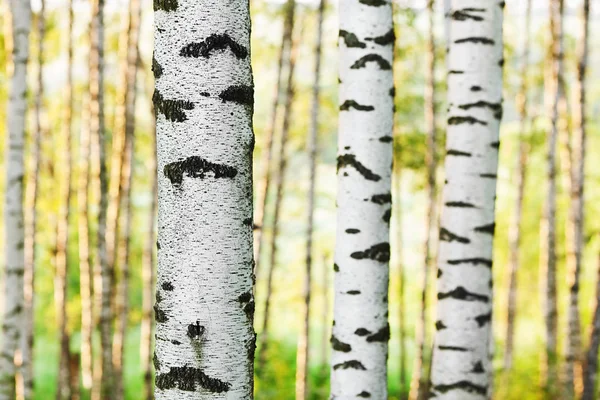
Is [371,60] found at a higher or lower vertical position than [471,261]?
higher

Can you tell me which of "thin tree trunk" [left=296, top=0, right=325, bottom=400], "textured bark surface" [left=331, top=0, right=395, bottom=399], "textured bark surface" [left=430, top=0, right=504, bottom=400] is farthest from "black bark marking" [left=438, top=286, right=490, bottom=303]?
"thin tree trunk" [left=296, top=0, right=325, bottom=400]

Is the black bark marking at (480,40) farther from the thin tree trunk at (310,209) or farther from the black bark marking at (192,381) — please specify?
the thin tree trunk at (310,209)

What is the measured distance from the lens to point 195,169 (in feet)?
4.10

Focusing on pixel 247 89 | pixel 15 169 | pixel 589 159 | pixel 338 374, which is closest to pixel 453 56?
pixel 338 374

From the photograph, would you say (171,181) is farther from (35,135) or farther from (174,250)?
(35,135)

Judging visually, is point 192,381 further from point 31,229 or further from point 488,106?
point 31,229

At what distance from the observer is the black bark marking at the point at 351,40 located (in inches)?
92.7

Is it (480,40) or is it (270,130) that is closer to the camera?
(480,40)

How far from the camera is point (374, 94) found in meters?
2.35

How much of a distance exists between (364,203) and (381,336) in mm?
519

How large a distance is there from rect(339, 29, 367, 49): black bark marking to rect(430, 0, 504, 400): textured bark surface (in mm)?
613

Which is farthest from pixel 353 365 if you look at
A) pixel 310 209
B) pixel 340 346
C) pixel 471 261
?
pixel 310 209

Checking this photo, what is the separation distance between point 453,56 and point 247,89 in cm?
173

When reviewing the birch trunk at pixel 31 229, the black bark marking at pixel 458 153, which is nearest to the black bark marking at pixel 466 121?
the black bark marking at pixel 458 153
